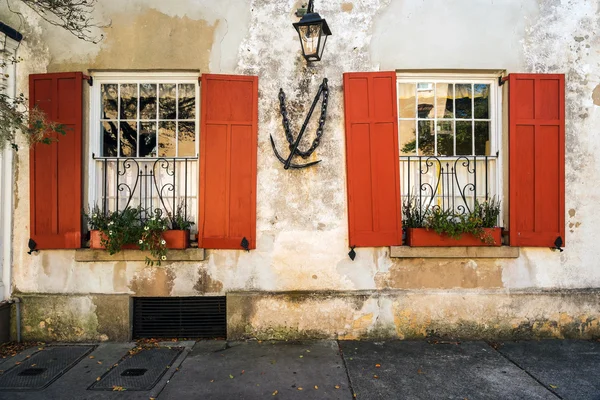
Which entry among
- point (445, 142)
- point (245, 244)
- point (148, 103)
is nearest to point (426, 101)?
point (445, 142)

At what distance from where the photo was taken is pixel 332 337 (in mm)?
4871

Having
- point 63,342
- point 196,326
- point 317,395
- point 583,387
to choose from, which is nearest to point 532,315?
point 583,387

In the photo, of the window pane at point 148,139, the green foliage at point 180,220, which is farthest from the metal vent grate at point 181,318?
the window pane at point 148,139

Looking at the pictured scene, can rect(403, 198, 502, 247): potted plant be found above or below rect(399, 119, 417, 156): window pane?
below

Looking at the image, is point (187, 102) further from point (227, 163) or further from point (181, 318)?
point (181, 318)

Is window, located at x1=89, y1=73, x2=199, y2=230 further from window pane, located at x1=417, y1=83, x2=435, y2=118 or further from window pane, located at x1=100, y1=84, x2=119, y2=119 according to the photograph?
window pane, located at x1=417, y1=83, x2=435, y2=118

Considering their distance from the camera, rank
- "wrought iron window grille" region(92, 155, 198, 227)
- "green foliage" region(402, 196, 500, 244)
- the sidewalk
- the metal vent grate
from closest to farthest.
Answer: the sidewalk
"green foliage" region(402, 196, 500, 244)
the metal vent grate
"wrought iron window grille" region(92, 155, 198, 227)

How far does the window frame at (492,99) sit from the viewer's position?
16.6ft

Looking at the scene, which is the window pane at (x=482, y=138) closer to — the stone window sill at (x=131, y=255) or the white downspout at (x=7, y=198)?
the stone window sill at (x=131, y=255)

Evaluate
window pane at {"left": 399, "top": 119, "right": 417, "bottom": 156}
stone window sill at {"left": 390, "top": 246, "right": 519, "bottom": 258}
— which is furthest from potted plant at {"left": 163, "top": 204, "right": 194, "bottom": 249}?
window pane at {"left": 399, "top": 119, "right": 417, "bottom": 156}

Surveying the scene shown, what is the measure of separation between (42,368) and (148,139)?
2.77 metres

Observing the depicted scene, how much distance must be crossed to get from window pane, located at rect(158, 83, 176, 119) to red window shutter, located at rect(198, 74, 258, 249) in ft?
1.82

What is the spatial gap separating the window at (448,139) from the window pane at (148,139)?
10.2ft

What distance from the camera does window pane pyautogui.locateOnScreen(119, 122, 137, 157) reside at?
5184 millimetres
